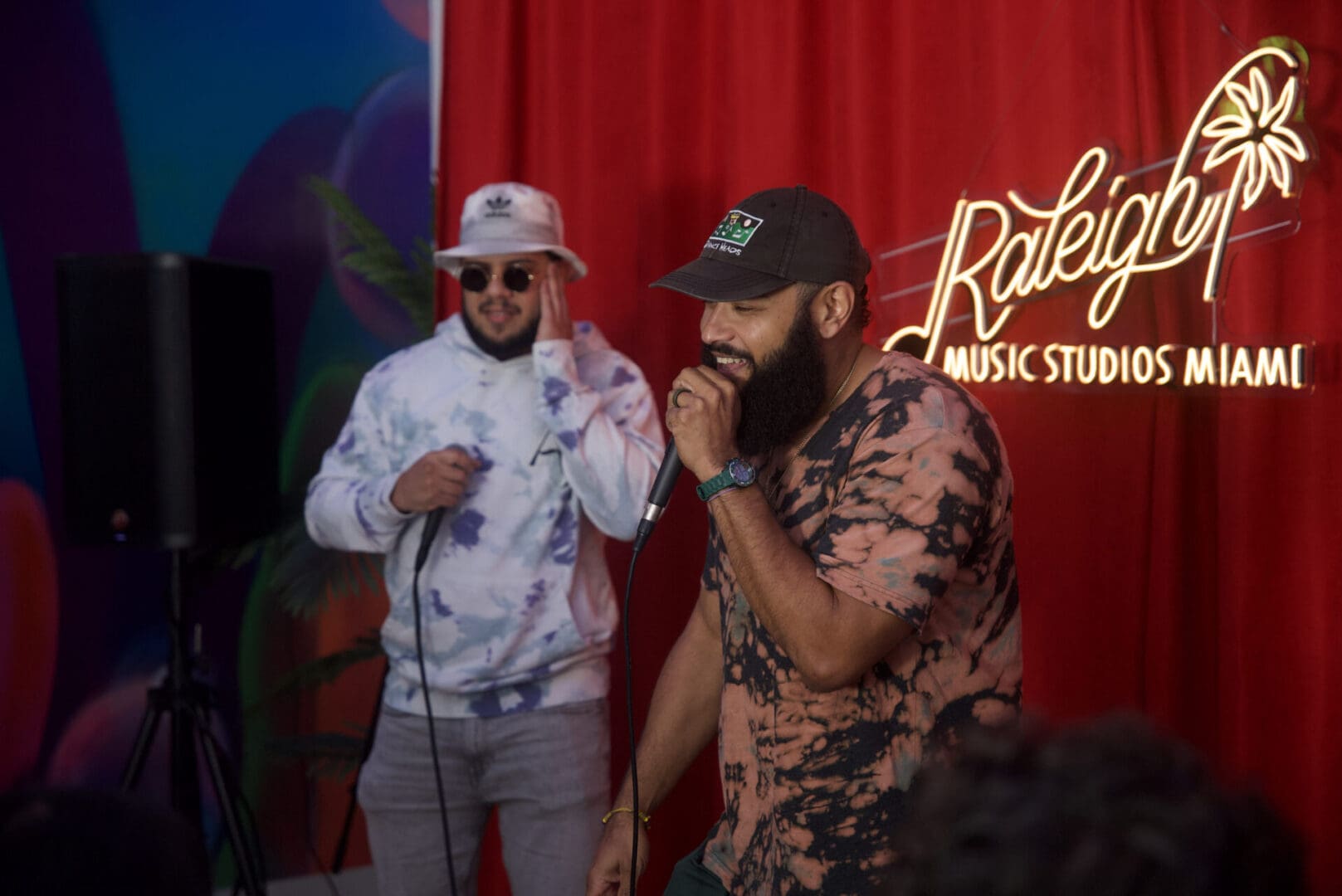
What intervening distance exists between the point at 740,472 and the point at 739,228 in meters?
0.39

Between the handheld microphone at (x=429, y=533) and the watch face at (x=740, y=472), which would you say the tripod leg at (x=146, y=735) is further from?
the watch face at (x=740, y=472)

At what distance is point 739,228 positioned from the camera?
71.5 inches

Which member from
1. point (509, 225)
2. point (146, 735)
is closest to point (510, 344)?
point (509, 225)

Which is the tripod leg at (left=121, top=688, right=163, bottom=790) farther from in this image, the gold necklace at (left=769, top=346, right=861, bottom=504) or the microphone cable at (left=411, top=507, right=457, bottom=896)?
the gold necklace at (left=769, top=346, right=861, bottom=504)

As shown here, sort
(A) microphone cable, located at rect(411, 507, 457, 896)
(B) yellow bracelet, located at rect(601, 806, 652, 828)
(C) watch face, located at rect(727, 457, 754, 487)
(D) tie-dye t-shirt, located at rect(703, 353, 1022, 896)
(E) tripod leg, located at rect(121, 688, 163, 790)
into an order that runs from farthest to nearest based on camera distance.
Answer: (E) tripod leg, located at rect(121, 688, 163, 790)
(A) microphone cable, located at rect(411, 507, 457, 896)
(B) yellow bracelet, located at rect(601, 806, 652, 828)
(C) watch face, located at rect(727, 457, 754, 487)
(D) tie-dye t-shirt, located at rect(703, 353, 1022, 896)

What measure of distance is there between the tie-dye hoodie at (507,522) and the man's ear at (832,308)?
86 centimetres

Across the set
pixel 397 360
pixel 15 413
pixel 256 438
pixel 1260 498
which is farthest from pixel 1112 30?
pixel 15 413

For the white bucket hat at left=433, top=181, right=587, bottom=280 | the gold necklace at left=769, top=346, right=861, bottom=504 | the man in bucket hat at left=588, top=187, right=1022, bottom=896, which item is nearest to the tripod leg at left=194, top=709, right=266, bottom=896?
the white bucket hat at left=433, top=181, right=587, bottom=280

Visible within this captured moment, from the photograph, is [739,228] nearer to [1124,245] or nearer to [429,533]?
[429,533]

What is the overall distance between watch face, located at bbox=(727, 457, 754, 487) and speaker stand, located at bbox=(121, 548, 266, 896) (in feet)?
5.97

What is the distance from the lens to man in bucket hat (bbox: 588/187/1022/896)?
5.08 ft

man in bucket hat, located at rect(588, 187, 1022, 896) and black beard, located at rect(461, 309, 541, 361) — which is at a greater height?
black beard, located at rect(461, 309, 541, 361)

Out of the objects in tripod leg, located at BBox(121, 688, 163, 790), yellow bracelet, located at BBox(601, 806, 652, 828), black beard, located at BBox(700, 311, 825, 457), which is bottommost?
tripod leg, located at BBox(121, 688, 163, 790)

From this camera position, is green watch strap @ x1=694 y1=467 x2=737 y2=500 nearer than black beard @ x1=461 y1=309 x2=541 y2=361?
Yes
